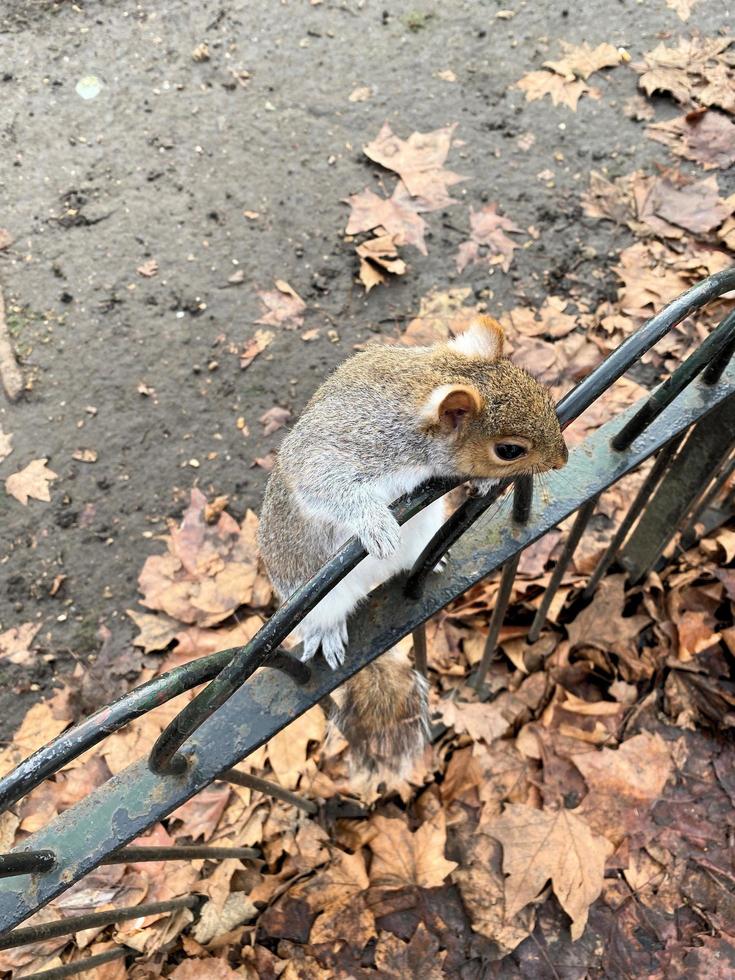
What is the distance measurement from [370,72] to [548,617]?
396 centimetres

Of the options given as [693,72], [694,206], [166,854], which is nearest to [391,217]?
[694,206]

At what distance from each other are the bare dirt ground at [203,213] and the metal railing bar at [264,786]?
1.23 meters

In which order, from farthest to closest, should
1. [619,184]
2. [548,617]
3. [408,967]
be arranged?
[619,184] < [548,617] < [408,967]

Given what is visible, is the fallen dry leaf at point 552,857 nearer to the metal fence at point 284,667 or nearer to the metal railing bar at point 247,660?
the metal fence at point 284,667

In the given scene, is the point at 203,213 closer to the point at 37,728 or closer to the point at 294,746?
the point at 37,728

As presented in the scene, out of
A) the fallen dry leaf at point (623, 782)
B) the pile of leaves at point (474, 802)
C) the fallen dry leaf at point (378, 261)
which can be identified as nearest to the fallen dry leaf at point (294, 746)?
the pile of leaves at point (474, 802)

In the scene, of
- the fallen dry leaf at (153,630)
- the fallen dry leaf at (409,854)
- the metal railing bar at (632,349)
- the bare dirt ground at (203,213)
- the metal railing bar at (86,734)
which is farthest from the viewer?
the bare dirt ground at (203,213)

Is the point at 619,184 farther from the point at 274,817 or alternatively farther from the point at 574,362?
the point at 274,817

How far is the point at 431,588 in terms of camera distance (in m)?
1.59

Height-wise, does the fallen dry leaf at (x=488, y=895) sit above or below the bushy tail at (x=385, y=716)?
below

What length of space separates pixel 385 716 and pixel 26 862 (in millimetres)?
944

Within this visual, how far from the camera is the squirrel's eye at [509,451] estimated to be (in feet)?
5.79

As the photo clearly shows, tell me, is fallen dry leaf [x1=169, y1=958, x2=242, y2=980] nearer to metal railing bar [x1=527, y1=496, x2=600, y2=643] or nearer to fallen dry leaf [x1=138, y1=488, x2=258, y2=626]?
fallen dry leaf [x1=138, y1=488, x2=258, y2=626]

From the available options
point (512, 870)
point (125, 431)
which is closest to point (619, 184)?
point (125, 431)
